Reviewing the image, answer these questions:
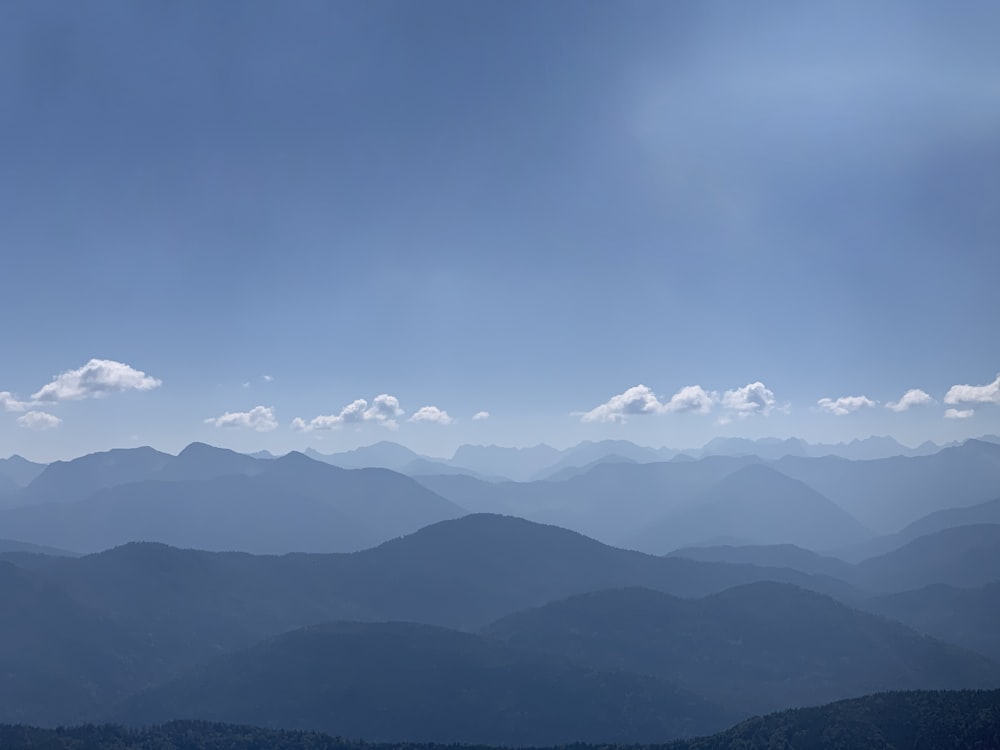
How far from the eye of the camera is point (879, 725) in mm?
154500

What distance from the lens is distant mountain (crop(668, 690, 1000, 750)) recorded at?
143 m

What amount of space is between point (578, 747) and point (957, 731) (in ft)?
266

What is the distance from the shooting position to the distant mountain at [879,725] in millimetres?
143000

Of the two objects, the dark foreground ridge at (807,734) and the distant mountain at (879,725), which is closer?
the distant mountain at (879,725)

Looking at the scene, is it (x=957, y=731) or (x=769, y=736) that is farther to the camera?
(x=769, y=736)

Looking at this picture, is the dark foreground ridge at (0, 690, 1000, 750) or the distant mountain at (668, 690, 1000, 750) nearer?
the distant mountain at (668, 690, 1000, 750)

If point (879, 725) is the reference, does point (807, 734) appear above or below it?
below

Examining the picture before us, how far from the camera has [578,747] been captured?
603 feet

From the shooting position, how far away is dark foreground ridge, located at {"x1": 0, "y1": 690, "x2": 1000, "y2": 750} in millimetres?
144875

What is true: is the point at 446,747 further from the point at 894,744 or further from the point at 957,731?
the point at 957,731

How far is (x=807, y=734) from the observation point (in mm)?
156000

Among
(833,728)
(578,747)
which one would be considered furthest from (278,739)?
(833,728)

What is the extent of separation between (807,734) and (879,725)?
14.2 metres

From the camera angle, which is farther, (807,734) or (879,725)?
(807,734)
